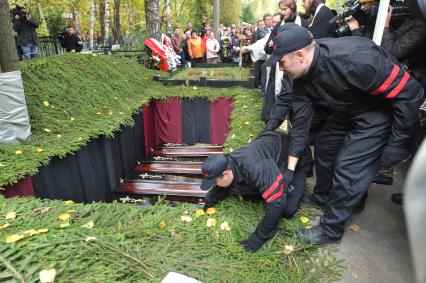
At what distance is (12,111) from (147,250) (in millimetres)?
2909

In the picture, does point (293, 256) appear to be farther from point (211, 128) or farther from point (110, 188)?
point (211, 128)

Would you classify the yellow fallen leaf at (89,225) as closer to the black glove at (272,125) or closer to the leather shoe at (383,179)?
the black glove at (272,125)

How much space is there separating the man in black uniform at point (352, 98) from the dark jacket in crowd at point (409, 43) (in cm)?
72

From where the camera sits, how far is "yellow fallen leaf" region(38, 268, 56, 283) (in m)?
1.85

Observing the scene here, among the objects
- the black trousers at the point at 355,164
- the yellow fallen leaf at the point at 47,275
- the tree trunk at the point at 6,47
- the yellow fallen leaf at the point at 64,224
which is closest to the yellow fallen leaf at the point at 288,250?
the black trousers at the point at 355,164

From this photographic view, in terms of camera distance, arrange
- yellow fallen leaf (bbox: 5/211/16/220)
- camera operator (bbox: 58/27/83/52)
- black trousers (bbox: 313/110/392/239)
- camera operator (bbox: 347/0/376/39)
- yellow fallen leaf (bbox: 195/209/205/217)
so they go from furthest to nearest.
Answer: camera operator (bbox: 58/27/83/52) < camera operator (bbox: 347/0/376/39) < yellow fallen leaf (bbox: 195/209/205/217) < yellow fallen leaf (bbox: 5/211/16/220) < black trousers (bbox: 313/110/392/239)

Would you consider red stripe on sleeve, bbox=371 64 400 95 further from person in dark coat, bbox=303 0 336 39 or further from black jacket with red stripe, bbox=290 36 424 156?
person in dark coat, bbox=303 0 336 39

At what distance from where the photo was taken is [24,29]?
29.7 ft

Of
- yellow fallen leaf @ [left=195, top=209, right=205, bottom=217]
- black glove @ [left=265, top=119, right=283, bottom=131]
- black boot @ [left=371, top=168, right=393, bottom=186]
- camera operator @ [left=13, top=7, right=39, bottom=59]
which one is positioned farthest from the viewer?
camera operator @ [left=13, top=7, right=39, bottom=59]

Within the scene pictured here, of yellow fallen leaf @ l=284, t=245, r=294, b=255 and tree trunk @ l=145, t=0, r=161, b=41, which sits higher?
tree trunk @ l=145, t=0, r=161, b=41

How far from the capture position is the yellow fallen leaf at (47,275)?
1848 millimetres

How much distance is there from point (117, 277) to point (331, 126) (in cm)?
215

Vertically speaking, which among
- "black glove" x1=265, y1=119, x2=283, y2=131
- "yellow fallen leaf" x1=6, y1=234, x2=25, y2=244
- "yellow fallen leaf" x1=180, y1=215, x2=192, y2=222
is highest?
"black glove" x1=265, y1=119, x2=283, y2=131

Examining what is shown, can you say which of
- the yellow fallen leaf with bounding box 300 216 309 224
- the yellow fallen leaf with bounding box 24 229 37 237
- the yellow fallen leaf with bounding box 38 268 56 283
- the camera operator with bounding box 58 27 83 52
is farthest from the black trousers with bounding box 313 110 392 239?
the camera operator with bounding box 58 27 83 52
